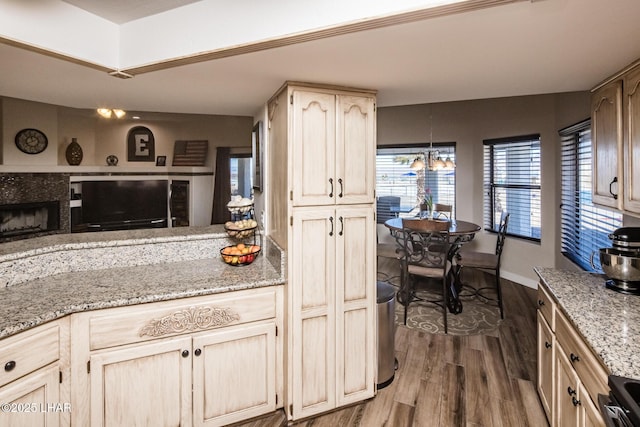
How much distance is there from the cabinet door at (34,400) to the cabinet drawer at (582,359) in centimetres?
232

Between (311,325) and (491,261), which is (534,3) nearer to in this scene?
(311,325)

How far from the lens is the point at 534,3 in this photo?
3.97 feet

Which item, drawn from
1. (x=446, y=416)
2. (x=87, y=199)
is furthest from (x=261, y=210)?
(x=87, y=199)

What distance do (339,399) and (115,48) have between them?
2440 mm

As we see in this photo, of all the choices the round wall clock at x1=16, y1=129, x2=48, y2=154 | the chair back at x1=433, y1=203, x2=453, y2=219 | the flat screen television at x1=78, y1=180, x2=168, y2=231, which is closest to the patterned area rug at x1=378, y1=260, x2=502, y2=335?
the chair back at x1=433, y1=203, x2=453, y2=219

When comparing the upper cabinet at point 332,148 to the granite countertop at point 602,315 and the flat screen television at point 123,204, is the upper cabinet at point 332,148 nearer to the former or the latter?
the granite countertop at point 602,315

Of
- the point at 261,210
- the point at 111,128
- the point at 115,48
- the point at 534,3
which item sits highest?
the point at 111,128

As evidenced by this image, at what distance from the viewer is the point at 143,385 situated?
188 centimetres

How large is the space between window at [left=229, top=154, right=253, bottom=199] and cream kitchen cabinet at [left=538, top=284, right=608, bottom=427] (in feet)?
17.9

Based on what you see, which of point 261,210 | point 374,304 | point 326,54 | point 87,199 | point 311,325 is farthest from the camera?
point 87,199

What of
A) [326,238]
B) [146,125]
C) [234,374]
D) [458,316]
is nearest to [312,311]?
[326,238]

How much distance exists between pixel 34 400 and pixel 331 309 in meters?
1.53

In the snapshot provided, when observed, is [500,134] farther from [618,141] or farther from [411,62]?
[411,62]

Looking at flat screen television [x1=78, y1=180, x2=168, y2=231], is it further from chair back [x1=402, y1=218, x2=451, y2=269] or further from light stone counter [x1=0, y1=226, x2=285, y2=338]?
chair back [x1=402, y1=218, x2=451, y2=269]
